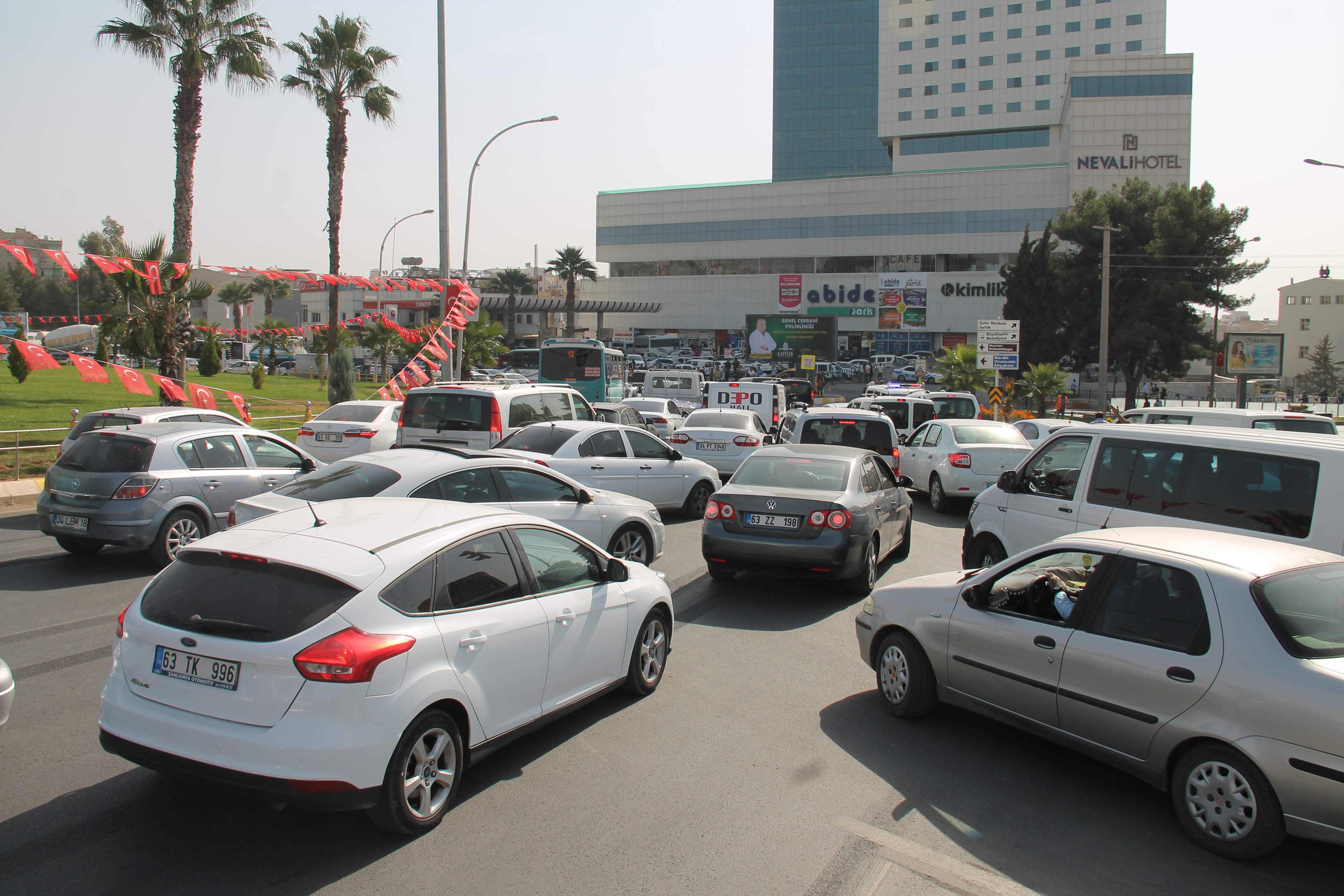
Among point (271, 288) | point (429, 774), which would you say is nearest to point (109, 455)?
point (429, 774)

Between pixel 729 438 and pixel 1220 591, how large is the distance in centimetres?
1280

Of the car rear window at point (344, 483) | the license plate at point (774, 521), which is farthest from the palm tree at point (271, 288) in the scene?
the license plate at point (774, 521)

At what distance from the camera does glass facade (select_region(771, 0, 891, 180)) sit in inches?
4774

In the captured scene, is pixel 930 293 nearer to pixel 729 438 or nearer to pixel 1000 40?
pixel 1000 40

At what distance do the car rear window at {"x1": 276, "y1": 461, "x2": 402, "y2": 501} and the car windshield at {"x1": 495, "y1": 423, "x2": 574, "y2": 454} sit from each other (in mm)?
3814

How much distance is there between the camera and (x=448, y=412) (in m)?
13.2

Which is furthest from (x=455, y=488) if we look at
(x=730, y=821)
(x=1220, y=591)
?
(x=1220, y=591)

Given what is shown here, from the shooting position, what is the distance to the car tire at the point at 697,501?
45.1 ft

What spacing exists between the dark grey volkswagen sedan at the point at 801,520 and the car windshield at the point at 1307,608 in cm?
445

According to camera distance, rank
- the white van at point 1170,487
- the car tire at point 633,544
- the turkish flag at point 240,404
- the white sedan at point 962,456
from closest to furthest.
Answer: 1. the white van at point 1170,487
2. the car tire at point 633,544
3. the white sedan at point 962,456
4. the turkish flag at point 240,404

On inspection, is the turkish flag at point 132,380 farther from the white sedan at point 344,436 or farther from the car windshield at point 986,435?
the car windshield at point 986,435

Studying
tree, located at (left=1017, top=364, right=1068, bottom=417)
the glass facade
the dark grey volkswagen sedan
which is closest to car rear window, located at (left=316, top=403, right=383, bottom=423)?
the dark grey volkswagen sedan

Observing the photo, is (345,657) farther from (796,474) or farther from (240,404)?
(240,404)

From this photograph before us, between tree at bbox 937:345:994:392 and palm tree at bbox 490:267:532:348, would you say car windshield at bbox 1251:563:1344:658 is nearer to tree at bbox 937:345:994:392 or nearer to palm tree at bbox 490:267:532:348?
tree at bbox 937:345:994:392
